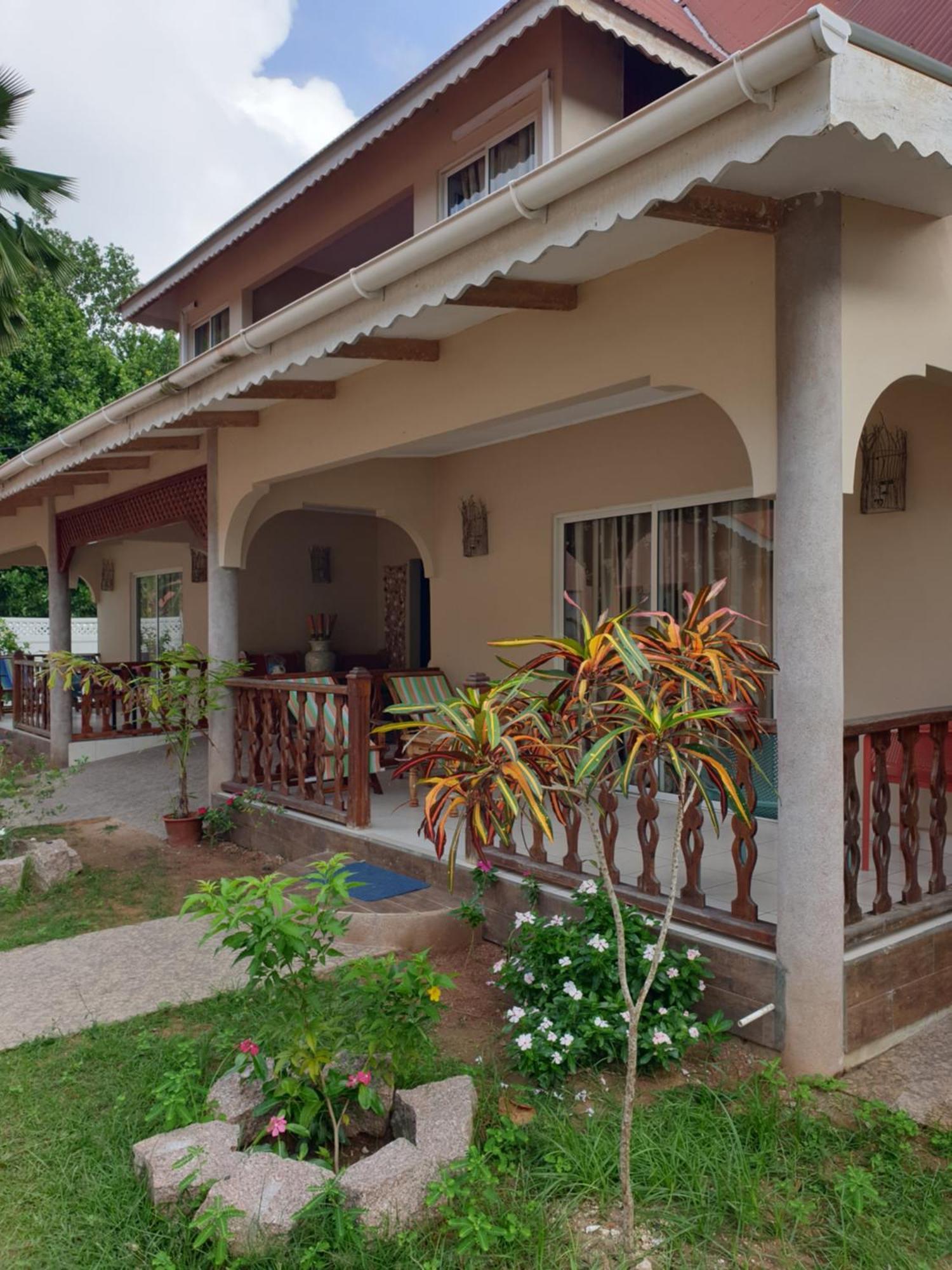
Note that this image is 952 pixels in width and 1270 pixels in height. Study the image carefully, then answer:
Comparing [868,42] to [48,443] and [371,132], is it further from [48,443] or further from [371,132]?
[48,443]

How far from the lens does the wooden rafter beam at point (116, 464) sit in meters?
8.87

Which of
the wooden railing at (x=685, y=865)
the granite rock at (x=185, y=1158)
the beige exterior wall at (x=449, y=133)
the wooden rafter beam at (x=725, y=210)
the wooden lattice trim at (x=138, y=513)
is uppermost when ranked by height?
the beige exterior wall at (x=449, y=133)

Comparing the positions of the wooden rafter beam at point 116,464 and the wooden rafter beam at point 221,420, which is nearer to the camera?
the wooden rafter beam at point 221,420

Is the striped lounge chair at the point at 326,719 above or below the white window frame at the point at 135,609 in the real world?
below

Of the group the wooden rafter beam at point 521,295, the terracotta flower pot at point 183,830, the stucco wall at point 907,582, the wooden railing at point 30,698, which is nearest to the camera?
the wooden rafter beam at point 521,295

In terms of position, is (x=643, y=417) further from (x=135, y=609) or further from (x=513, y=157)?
(x=135, y=609)

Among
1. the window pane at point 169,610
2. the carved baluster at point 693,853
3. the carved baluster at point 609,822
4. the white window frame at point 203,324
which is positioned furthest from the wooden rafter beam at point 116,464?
the carved baluster at point 693,853

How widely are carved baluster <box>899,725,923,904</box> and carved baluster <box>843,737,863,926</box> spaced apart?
1.34 ft

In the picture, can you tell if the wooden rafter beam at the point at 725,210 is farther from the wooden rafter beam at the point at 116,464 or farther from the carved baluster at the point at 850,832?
the wooden rafter beam at the point at 116,464

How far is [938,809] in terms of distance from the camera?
409cm

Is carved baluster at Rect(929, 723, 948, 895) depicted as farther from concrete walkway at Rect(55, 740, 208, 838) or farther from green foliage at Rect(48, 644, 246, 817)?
concrete walkway at Rect(55, 740, 208, 838)

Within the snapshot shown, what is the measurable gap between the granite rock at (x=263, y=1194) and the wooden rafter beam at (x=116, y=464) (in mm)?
7374

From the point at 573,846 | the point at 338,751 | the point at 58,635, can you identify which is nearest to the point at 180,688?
the point at 338,751

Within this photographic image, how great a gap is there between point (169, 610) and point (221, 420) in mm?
7647
